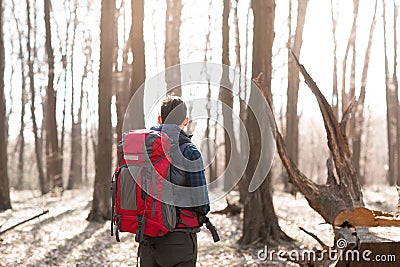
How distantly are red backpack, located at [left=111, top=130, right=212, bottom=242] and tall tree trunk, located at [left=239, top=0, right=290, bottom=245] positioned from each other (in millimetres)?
6104

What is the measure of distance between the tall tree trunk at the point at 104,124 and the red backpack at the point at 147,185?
10.1 m

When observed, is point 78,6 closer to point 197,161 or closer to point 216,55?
point 216,55

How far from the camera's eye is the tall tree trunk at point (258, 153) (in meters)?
10.3

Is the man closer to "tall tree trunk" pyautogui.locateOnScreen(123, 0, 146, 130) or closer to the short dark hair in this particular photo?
the short dark hair

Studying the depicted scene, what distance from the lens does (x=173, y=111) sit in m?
4.50

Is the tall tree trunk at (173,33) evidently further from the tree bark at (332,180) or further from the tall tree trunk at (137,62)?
the tree bark at (332,180)

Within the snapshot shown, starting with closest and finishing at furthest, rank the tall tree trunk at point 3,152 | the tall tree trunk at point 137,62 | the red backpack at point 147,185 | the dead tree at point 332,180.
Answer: the red backpack at point 147,185
the dead tree at point 332,180
the tall tree trunk at point 137,62
the tall tree trunk at point 3,152

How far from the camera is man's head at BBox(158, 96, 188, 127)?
4488mm

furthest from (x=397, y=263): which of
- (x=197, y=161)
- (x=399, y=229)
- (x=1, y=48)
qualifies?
(x=1, y=48)

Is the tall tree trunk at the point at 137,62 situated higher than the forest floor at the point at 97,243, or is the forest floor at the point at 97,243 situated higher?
the tall tree trunk at the point at 137,62

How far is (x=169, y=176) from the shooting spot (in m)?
4.30

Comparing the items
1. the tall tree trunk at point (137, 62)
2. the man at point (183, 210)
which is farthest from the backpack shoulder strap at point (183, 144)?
the tall tree trunk at point (137, 62)

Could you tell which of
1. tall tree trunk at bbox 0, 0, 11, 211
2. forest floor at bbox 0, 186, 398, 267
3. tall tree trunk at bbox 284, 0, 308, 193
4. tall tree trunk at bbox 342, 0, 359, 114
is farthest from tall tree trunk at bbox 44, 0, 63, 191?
tall tree trunk at bbox 342, 0, 359, 114

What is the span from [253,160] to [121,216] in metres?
6.52
